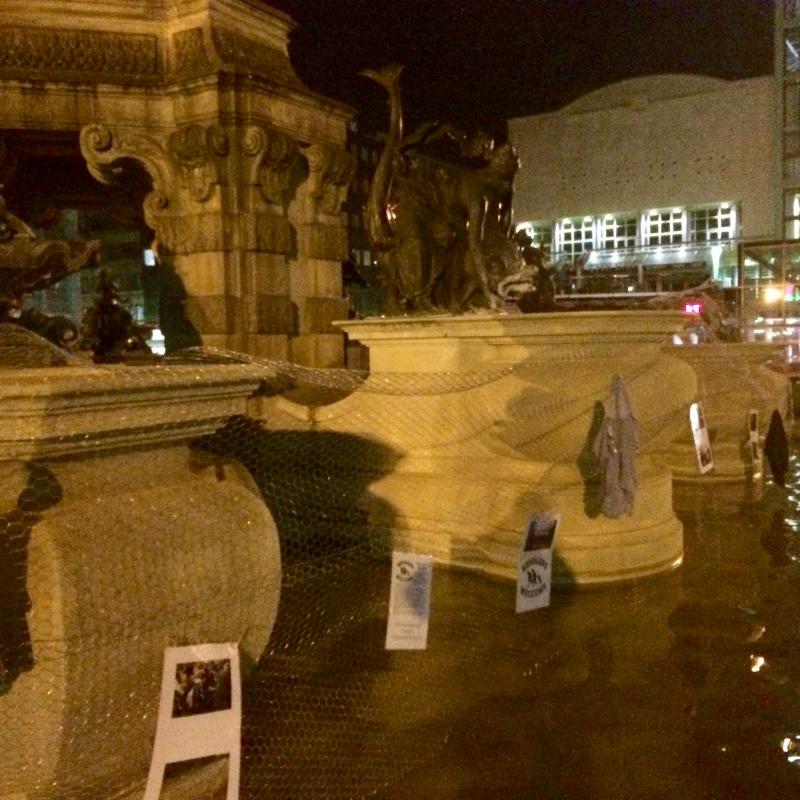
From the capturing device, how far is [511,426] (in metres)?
6.10

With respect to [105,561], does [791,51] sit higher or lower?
higher

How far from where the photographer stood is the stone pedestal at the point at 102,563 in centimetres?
288

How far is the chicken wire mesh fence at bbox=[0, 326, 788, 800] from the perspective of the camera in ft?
9.48

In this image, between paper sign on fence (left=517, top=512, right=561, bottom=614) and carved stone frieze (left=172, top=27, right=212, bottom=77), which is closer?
paper sign on fence (left=517, top=512, right=561, bottom=614)

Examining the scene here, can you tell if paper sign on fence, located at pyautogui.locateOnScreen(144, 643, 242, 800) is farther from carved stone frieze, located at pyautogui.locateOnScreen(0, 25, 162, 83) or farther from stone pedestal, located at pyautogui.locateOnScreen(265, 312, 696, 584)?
carved stone frieze, located at pyautogui.locateOnScreen(0, 25, 162, 83)

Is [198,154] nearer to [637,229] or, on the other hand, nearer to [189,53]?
[189,53]

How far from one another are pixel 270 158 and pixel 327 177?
1095 mm

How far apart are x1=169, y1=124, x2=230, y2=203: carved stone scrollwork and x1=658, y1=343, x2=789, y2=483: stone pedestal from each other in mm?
5260

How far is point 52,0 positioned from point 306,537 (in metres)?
6.60

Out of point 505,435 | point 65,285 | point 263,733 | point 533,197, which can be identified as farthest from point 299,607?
point 533,197

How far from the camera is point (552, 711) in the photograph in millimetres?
4270

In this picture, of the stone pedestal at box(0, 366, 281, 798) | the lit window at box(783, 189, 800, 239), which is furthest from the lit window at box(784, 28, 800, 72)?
the stone pedestal at box(0, 366, 281, 798)

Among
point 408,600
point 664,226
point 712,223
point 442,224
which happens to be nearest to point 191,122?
point 442,224

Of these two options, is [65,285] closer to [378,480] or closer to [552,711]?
[378,480]
